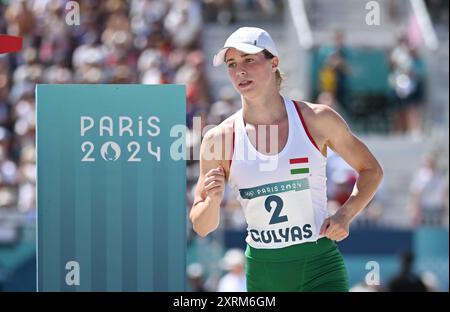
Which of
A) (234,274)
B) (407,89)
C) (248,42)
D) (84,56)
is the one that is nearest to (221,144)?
(248,42)

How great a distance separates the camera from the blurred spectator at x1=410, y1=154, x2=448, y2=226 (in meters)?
10.8

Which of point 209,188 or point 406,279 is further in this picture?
point 406,279

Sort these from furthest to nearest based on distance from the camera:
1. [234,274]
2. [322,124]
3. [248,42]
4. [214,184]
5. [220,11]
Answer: [220,11], [234,274], [322,124], [248,42], [214,184]

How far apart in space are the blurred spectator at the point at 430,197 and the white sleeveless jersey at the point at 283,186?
598 cm

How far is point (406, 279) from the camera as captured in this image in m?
9.27

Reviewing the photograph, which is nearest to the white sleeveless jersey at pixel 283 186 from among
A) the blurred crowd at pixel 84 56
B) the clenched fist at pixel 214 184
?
the clenched fist at pixel 214 184

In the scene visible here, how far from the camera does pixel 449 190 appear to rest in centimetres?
1070

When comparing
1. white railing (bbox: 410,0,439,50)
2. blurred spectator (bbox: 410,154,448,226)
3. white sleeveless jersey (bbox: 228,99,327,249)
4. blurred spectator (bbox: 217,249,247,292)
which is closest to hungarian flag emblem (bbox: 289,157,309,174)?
white sleeveless jersey (bbox: 228,99,327,249)

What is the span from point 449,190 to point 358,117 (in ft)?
8.12

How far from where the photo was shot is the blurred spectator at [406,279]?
9000 millimetres

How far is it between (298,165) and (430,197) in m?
6.29

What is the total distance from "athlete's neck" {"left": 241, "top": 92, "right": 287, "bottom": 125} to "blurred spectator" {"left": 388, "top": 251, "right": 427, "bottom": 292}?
426 cm

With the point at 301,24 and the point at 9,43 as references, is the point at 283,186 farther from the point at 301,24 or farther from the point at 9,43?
the point at 301,24

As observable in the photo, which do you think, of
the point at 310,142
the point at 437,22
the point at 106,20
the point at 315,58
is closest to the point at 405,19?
the point at 437,22
